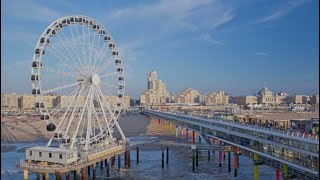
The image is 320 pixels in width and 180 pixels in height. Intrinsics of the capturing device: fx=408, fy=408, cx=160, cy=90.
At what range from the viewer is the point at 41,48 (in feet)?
124

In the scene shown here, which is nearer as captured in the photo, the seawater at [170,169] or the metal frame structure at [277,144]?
the metal frame structure at [277,144]

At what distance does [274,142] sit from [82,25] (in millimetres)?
23575

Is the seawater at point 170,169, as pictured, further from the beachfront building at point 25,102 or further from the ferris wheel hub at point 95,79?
the beachfront building at point 25,102

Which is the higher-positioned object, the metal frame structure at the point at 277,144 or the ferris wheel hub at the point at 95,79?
the ferris wheel hub at the point at 95,79

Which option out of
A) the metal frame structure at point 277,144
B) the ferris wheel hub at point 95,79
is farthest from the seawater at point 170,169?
the ferris wheel hub at point 95,79

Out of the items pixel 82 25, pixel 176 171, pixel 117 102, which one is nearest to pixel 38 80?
pixel 82 25

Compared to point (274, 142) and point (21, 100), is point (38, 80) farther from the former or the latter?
point (21, 100)

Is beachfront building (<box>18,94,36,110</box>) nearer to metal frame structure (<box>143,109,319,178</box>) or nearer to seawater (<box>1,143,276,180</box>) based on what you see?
seawater (<box>1,143,276,180</box>)

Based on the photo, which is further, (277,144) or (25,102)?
(25,102)

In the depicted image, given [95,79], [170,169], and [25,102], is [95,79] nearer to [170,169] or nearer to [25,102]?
[170,169]

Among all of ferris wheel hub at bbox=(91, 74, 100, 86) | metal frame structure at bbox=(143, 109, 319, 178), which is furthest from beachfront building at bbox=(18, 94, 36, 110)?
metal frame structure at bbox=(143, 109, 319, 178)

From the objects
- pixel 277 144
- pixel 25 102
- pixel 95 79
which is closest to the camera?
pixel 277 144

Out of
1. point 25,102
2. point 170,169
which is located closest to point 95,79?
point 170,169

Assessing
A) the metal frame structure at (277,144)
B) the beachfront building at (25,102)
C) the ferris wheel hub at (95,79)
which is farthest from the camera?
the beachfront building at (25,102)
